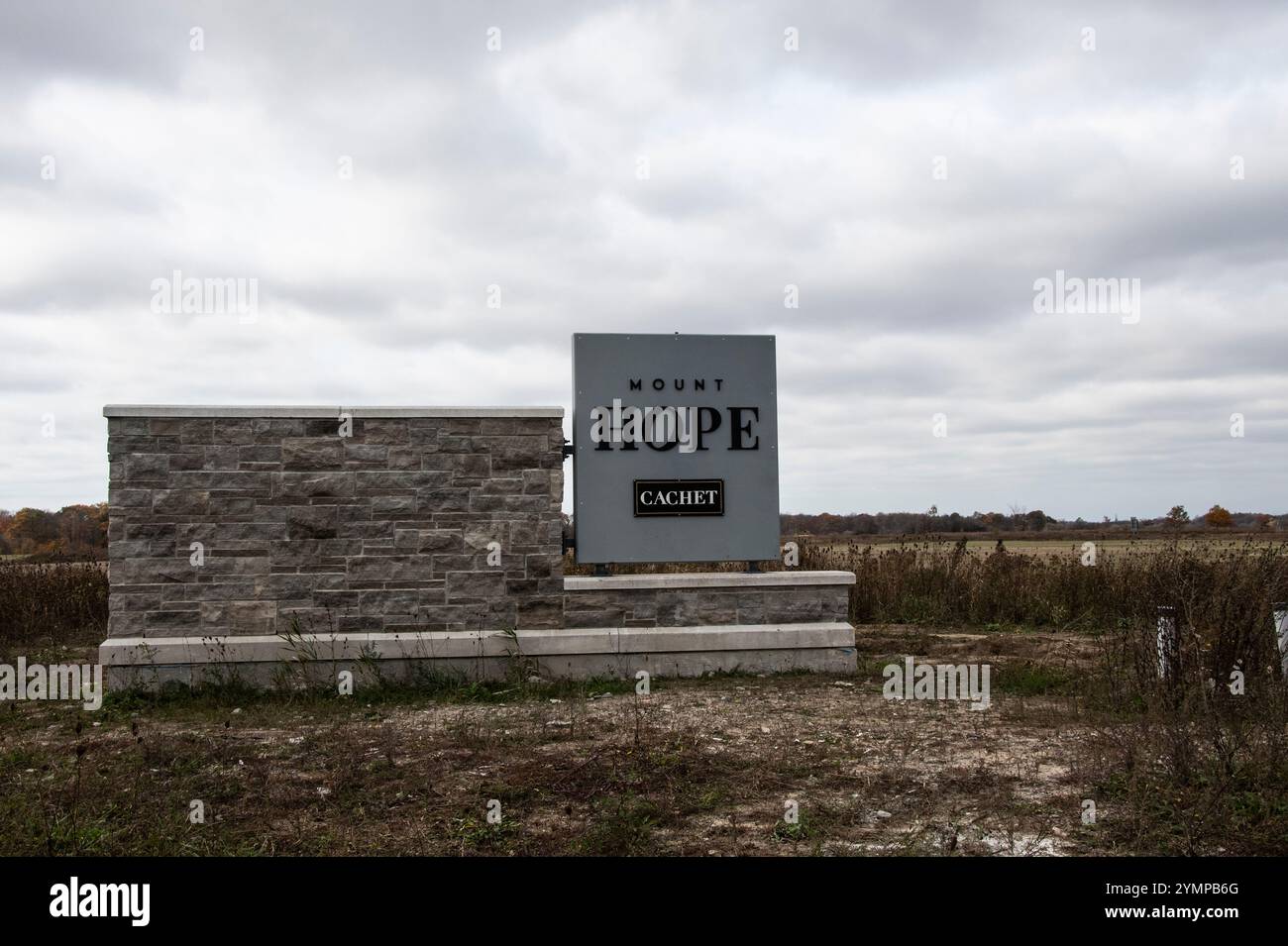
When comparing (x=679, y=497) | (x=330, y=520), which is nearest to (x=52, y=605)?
(x=330, y=520)

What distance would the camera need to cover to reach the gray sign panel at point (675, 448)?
10.6m

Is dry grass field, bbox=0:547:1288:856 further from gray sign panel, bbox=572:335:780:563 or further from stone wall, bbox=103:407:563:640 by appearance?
gray sign panel, bbox=572:335:780:563

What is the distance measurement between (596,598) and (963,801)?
492 cm

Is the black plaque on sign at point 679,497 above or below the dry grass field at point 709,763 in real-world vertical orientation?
above

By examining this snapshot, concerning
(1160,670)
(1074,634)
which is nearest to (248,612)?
(1160,670)

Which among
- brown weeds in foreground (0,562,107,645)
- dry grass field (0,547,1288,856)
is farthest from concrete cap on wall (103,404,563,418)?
brown weeds in foreground (0,562,107,645)

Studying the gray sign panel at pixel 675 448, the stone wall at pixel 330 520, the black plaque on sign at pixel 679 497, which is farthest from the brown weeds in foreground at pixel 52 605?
the black plaque on sign at pixel 679 497

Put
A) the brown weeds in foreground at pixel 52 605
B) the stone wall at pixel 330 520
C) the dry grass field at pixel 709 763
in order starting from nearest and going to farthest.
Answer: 1. the dry grass field at pixel 709 763
2. the stone wall at pixel 330 520
3. the brown weeds in foreground at pixel 52 605

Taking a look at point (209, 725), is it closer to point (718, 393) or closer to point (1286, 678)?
point (718, 393)

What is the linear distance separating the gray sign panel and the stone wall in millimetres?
572

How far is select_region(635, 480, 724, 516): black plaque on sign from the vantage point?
10633 millimetres

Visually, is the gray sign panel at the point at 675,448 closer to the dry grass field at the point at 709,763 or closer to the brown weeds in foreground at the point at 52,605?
the dry grass field at the point at 709,763

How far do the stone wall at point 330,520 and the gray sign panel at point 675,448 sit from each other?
572 millimetres

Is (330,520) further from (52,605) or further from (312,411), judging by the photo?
(52,605)
